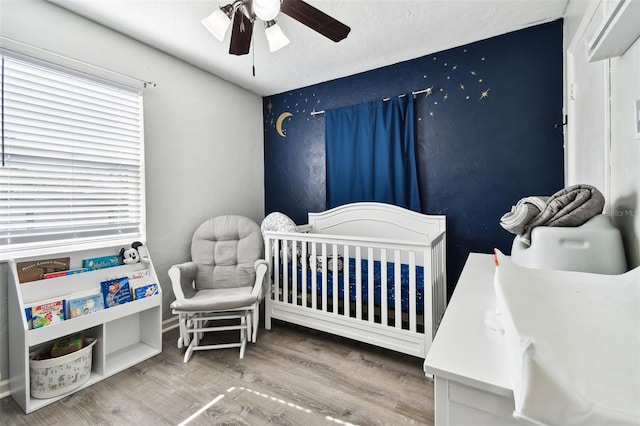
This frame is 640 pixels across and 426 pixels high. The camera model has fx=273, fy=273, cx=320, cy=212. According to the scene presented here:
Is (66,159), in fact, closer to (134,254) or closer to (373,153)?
(134,254)

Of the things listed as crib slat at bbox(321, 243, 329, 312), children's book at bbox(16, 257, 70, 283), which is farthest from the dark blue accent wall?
children's book at bbox(16, 257, 70, 283)

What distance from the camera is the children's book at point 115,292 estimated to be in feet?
5.99

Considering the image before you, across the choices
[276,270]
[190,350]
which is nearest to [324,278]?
[276,270]

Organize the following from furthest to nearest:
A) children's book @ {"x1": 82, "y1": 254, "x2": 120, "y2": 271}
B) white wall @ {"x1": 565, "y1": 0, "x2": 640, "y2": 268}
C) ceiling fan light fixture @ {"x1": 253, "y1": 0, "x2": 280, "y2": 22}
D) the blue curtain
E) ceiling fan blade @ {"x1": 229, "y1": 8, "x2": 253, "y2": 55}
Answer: the blue curtain < children's book @ {"x1": 82, "y1": 254, "x2": 120, "y2": 271} < ceiling fan blade @ {"x1": 229, "y1": 8, "x2": 253, "y2": 55} < ceiling fan light fixture @ {"x1": 253, "y1": 0, "x2": 280, "y2": 22} < white wall @ {"x1": 565, "y1": 0, "x2": 640, "y2": 268}

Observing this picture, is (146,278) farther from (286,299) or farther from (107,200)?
(286,299)

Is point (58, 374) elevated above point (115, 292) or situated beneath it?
situated beneath

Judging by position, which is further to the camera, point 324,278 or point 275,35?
point 324,278

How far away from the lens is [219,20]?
60.4 inches

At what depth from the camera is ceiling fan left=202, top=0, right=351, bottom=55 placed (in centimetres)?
135

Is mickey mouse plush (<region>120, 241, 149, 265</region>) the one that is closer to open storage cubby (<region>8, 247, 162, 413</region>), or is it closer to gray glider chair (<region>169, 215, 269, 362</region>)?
open storage cubby (<region>8, 247, 162, 413</region>)

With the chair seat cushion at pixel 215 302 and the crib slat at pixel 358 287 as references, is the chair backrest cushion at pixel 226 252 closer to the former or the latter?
the chair seat cushion at pixel 215 302

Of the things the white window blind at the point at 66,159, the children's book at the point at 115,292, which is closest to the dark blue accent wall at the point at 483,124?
the white window blind at the point at 66,159

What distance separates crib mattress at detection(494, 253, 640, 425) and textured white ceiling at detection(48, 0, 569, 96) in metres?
1.92

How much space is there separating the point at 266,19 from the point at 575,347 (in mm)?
1695
